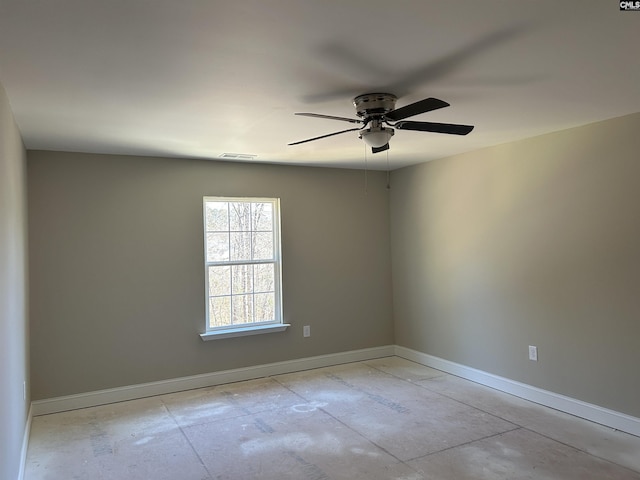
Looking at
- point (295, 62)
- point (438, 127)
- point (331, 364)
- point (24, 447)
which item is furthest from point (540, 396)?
point (24, 447)

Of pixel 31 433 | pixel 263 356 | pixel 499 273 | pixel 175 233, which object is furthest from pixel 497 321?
pixel 31 433

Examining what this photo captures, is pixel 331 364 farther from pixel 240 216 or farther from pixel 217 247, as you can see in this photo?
pixel 240 216

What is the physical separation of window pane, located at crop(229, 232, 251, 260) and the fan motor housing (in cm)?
260

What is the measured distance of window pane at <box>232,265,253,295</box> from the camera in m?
4.96

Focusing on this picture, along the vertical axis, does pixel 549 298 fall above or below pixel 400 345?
above

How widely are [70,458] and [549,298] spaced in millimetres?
3780

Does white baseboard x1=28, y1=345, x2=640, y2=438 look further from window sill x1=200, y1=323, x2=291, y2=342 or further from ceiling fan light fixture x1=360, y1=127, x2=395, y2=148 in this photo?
ceiling fan light fixture x1=360, y1=127, x2=395, y2=148

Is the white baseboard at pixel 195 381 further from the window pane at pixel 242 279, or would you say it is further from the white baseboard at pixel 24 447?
the window pane at pixel 242 279

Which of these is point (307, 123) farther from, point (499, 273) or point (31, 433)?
point (31, 433)

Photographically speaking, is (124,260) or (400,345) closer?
(124,260)

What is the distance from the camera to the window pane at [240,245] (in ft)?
16.3

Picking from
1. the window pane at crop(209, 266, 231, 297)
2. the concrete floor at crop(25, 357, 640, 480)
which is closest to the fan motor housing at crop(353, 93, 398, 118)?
the concrete floor at crop(25, 357, 640, 480)

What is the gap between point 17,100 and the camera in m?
2.64

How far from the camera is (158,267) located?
4.50 meters
